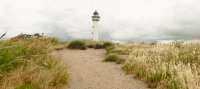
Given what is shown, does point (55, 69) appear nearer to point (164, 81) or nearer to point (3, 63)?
point (3, 63)

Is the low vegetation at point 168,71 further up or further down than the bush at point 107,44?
further down

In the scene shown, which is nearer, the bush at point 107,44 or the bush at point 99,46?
the bush at point 99,46

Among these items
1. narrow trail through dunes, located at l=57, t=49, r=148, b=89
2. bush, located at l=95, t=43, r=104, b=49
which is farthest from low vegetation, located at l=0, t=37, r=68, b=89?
bush, located at l=95, t=43, r=104, b=49

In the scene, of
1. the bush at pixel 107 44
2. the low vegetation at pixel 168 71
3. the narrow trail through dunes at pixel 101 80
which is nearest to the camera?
the low vegetation at pixel 168 71

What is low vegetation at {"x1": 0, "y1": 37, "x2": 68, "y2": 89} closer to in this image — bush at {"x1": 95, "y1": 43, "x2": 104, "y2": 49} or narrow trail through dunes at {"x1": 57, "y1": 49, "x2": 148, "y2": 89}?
narrow trail through dunes at {"x1": 57, "y1": 49, "x2": 148, "y2": 89}

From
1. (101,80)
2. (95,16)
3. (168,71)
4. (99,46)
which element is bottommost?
(101,80)

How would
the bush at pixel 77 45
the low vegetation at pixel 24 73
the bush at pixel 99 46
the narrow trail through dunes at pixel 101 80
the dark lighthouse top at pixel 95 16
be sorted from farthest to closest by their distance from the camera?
the dark lighthouse top at pixel 95 16 < the bush at pixel 99 46 < the bush at pixel 77 45 < the narrow trail through dunes at pixel 101 80 < the low vegetation at pixel 24 73

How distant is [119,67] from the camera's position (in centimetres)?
1841

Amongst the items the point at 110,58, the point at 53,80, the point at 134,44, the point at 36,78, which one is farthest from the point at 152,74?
the point at 134,44

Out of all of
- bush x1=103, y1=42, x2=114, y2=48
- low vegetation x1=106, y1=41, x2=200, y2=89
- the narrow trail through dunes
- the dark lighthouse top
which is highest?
the dark lighthouse top

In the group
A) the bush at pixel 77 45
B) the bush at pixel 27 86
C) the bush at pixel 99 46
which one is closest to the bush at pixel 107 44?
the bush at pixel 99 46

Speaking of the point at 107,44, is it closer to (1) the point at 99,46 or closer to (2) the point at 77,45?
(1) the point at 99,46

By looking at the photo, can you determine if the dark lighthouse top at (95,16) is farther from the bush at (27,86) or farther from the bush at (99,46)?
the bush at (27,86)

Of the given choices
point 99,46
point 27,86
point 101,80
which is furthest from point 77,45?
point 27,86
